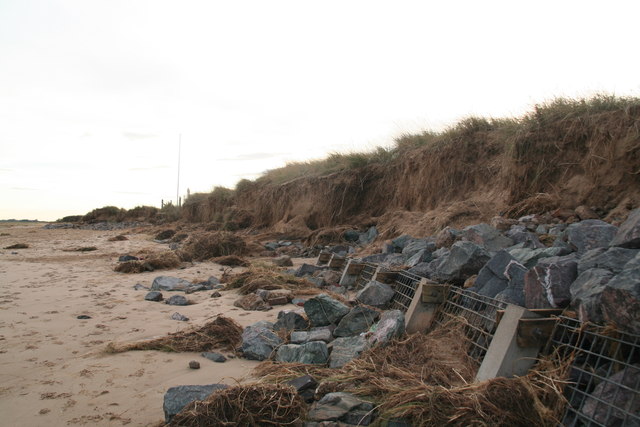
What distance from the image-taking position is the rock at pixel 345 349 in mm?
3334

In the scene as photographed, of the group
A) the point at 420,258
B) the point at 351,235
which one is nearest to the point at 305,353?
the point at 420,258

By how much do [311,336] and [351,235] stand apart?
309 inches

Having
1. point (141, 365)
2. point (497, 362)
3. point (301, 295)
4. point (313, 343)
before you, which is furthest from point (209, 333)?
point (497, 362)

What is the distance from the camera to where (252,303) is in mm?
5383

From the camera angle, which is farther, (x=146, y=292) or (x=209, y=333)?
(x=146, y=292)

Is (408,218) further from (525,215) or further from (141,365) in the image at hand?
(141,365)

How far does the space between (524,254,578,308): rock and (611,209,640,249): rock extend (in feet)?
1.28

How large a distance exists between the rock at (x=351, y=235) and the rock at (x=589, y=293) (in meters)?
8.74

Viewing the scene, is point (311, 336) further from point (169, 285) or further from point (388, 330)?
point (169, 285)

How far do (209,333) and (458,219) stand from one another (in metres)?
5.74

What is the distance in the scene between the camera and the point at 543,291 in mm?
2896

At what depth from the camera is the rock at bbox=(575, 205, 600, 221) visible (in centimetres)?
625

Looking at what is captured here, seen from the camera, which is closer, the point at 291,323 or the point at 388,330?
the point at 388,330

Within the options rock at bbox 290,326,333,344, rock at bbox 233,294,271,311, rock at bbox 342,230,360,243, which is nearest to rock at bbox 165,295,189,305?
rock at bbox 233,294,271,311
